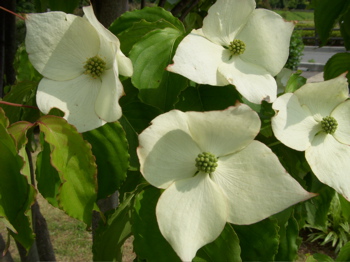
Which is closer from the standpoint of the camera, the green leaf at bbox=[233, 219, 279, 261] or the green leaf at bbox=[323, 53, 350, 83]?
the green leaf at bbox=[233, 219, 279, 261]

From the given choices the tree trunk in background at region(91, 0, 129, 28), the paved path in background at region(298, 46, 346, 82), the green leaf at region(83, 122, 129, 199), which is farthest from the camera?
the paved path in background at region(298, 46, 346, 82)

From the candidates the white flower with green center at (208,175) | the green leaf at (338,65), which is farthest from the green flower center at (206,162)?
the green leaf at (338,65)

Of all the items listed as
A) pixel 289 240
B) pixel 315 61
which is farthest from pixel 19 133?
pixel 315 61

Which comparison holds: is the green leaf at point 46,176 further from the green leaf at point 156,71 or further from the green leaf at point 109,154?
the green leaf at point 156,71

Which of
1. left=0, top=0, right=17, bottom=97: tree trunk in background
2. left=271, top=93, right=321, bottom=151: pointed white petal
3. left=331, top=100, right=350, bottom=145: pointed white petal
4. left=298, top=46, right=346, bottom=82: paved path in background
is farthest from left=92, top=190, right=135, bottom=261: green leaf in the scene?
left=298, top=46, right=346, bottom=82: paved path in background

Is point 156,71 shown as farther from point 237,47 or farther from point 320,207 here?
point 320,207

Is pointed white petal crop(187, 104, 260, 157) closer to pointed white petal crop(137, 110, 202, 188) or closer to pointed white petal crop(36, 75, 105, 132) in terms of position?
pointed white petal crop(137, 110, 202, 188)
